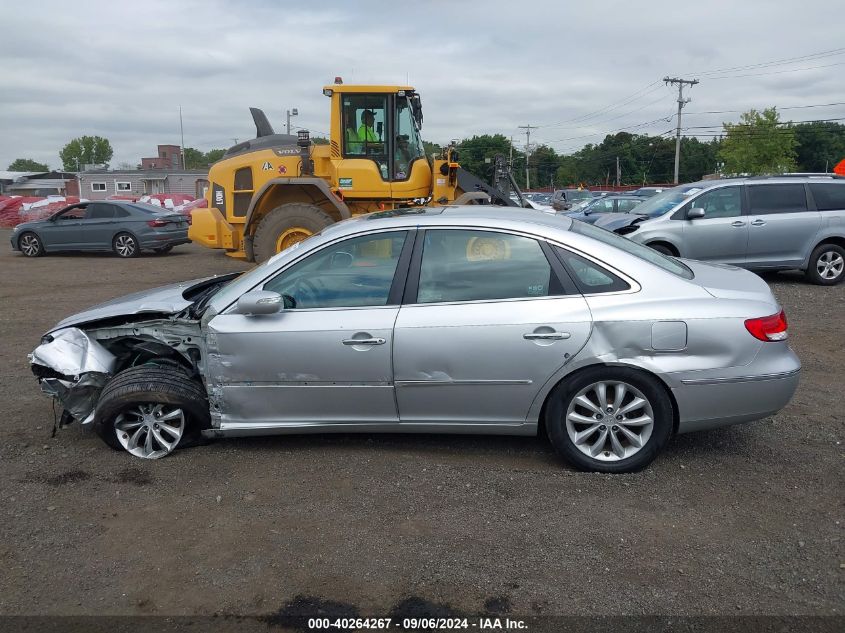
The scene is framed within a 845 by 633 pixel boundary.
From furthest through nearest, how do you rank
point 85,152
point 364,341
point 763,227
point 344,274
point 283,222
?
point 85,152, point 283,222, point 763,227, point 344,274, point 364,341

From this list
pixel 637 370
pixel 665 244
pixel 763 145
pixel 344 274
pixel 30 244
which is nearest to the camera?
pixel 637 370

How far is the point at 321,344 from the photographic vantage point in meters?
4.18

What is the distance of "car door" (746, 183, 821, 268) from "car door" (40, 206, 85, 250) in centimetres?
1514

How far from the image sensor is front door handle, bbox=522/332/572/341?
4004 mm

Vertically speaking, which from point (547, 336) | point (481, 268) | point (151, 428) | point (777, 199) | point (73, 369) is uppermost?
point (777, 199)

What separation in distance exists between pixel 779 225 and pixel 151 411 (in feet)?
31.9

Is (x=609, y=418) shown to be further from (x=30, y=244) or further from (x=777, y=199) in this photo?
(x=30, y=244)

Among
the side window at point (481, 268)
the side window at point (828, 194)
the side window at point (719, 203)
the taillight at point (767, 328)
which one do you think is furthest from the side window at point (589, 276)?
the side window at point (828, 194)

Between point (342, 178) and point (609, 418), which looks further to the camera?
point (342, 178)

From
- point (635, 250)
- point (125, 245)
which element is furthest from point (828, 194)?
point (125, 245)

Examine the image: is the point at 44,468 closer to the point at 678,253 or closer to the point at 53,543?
the point at 53,543

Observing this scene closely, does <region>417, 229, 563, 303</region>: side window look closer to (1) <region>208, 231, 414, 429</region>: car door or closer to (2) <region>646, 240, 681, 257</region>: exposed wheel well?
(1) <region>208, 231, 414, 429</region>: car door

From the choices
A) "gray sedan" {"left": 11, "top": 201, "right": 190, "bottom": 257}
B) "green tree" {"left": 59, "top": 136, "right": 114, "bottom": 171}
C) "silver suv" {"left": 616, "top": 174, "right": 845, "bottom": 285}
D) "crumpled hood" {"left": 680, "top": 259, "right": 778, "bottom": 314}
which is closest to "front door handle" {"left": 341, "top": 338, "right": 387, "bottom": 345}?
"crumpled hood" {"left": 680, "top": 259, "right": 778, "bottom": 314}

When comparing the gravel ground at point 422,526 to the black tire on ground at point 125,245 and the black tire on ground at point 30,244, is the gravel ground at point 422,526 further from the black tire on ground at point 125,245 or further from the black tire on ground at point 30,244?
the black tire on ground at point 30,244
